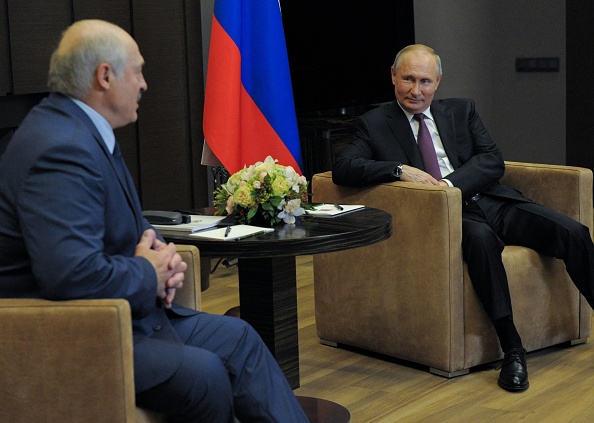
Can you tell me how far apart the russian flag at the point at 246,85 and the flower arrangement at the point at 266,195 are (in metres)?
1.50

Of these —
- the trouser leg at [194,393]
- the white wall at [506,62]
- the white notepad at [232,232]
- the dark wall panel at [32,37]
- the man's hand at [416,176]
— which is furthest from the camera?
the white wall at [506,62]

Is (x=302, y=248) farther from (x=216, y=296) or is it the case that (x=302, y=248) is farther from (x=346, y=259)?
(x=216, y=296)

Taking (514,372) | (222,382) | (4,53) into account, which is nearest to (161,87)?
(4,53)

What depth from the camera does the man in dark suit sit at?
11.8 feet

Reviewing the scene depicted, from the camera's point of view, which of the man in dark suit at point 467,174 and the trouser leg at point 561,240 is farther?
the trouser leg at point 561,240

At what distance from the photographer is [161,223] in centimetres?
312

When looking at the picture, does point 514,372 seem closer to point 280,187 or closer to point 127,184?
point 280,187

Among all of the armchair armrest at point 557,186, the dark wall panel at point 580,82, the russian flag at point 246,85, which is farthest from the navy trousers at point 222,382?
the dark wall panel at point 580,82

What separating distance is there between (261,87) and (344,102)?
4.92 feet

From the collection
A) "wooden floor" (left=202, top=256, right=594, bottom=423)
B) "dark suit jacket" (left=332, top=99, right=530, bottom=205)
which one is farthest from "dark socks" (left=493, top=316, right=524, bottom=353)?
"dark suit jacket" (left=332, top=99, right=530, bottom=205)

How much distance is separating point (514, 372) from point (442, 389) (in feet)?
0.88

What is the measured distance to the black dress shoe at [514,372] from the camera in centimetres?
347

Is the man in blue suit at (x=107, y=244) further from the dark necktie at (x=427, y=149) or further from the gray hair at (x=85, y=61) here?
the dark necktie at (x=427, y=149)

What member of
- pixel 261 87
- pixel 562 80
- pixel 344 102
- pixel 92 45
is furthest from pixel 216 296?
pixel 562 80
